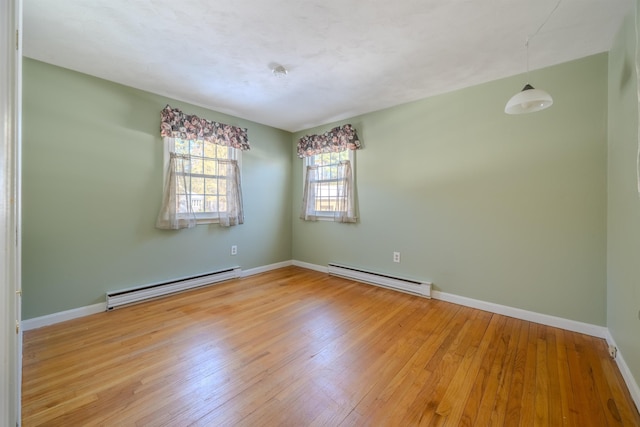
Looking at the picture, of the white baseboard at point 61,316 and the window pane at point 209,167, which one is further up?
the window pane at point 209,167

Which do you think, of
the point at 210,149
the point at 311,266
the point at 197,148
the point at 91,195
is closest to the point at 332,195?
the point at 311,266

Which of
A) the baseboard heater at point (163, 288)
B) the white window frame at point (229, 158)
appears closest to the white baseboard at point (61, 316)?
the baseboard heater at point (163, 288)

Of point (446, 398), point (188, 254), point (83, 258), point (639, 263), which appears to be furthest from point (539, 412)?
point (83, 258)

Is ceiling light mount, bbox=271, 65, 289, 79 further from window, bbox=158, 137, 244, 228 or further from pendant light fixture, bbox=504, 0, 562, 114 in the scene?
pendant light fixture, bbox=504, 0, 562, 114

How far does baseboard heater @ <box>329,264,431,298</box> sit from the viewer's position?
9.88 ft

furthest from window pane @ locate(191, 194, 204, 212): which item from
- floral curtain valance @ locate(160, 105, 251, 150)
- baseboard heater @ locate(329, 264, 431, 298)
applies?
baseboard heater @ locate(329, 264, 431, 298)

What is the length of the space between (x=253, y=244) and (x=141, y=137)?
6.50ft

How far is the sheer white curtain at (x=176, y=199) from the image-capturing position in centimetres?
300

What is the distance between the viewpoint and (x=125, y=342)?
2.04 m

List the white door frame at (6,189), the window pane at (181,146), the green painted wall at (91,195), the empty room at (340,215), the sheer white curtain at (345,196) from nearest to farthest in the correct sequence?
the white door frame at (6,189), the empty room at (340,215), the green painted wall at (91,195), the window pane at (181,146), the sheer white curtain at (345,196)

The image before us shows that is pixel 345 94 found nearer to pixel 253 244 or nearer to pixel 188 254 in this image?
pixel 253 244

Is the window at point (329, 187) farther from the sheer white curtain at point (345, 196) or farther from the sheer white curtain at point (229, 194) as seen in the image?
the sheer white curtain at point (229, 194)

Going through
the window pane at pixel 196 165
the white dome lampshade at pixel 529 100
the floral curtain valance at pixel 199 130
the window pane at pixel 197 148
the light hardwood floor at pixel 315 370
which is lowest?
the light hardwood floor at pixel 315 370

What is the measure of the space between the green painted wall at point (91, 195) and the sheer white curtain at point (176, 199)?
93 mm
